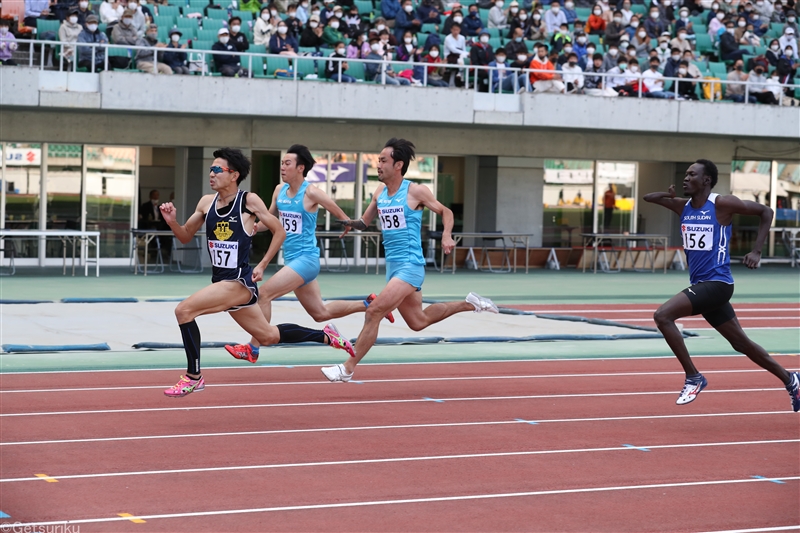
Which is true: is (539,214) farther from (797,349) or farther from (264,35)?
(797,349)

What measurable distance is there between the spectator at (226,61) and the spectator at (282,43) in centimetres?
96

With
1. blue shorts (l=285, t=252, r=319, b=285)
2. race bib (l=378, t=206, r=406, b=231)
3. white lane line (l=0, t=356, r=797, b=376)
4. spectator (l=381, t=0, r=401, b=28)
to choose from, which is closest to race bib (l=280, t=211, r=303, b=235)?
blue shorts (l=285, t=252, r=319, b=285)

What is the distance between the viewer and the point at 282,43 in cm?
2608

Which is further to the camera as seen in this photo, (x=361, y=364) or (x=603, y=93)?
(x=603, y=93)

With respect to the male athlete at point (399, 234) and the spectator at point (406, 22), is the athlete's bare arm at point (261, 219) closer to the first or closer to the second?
the male athlete at point (399, 234)

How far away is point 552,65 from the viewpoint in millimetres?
28109

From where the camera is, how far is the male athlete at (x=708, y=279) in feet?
30.5

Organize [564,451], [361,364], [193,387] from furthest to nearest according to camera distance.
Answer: [361,364]
[193,387]
[564,451]

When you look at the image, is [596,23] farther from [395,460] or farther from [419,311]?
[395,460]

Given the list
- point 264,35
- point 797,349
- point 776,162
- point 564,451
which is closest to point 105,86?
point 264,35

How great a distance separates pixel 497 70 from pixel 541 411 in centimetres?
Answer: 1876

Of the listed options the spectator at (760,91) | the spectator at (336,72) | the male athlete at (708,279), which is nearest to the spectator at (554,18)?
the spectator at (760,91)

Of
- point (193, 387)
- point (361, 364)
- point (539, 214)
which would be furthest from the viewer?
point (539, 214)

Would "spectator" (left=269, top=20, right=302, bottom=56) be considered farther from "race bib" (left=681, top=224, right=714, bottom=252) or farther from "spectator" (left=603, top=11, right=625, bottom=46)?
"race bib" (left=681, top=224, right=714, bottom=252)
